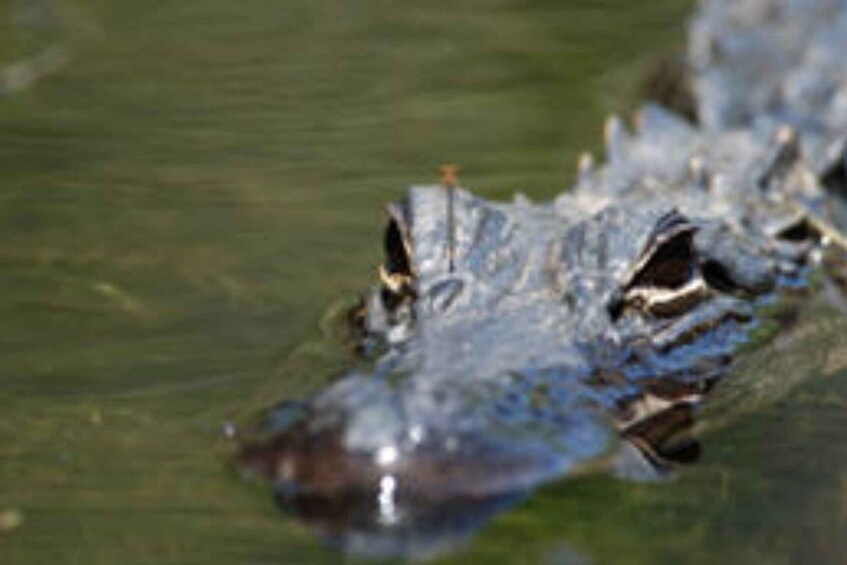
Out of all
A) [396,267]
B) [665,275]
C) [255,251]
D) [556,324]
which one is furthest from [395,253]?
[255,251]

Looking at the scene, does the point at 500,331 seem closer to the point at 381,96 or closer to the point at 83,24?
the point at 381,96

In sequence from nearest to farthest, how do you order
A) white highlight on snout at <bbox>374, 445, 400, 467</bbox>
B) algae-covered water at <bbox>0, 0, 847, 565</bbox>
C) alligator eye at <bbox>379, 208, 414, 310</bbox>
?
1. white highlight on snout at <bbox>374, 445, 400, 467</bbox>
2. algae-covered water at <bbox>0, 0, 847, 565</bbox>
3. alligator eye at <bbox>379, 208, 414, 310</bbox>

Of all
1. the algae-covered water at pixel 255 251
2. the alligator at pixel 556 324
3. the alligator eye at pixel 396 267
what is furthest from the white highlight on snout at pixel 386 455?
the alligator eye at pixel 396 267

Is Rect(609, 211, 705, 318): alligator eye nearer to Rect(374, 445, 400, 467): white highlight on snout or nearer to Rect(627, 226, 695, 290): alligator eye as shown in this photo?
Rect(627, 226, 695, 290): alligator eye

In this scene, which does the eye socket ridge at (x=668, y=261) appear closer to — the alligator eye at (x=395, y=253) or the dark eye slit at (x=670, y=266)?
the dark eye slit at (x=670, y=266)

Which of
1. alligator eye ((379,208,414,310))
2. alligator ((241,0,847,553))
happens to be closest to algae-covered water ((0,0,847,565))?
alligator ((241,0,847,553))
